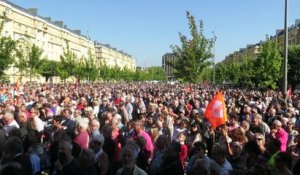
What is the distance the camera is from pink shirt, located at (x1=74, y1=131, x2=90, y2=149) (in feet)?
26.2

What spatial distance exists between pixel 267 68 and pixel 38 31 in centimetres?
6615

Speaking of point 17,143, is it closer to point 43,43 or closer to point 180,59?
point 180,59

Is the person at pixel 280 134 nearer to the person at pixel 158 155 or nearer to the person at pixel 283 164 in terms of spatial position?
the person at pixel 158 155

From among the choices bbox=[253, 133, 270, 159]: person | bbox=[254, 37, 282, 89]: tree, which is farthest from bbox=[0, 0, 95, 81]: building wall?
bbox=[253, 133, 270, 159]: person

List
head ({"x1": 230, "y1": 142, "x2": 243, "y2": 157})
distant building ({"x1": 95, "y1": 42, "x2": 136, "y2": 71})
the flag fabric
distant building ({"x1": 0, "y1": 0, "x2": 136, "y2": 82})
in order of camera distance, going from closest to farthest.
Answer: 1. head ({"x1": 230, "y1": 142, "x2": 243, "y2": 157})
2. the flag fabric
3. distant building ({"x1": 0, "y1": 0, "x2": 136, "y2": 82})
4. distant building ({"x1": 95, "y1": 42, "x2": 136, "y2": 71})

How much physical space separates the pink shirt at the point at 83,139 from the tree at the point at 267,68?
3121cm

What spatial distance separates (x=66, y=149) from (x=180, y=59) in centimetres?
2745

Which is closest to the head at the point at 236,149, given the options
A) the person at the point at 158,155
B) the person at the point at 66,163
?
the person at the point at 158,155

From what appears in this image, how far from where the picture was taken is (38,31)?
94688 mm

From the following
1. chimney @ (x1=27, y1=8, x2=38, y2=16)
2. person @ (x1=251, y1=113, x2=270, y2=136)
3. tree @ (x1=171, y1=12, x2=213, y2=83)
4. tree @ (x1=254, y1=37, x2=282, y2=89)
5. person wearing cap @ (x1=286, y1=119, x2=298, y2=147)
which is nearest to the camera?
person wearing cap @ (x1=286, y1=119, x2=298, y2=147)

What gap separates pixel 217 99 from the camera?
1141 cm

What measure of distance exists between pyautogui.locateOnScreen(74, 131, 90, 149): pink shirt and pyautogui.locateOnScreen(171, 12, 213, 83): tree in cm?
2454

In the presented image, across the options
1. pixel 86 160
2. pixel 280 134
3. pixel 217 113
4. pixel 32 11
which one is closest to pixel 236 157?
pixel 280 134

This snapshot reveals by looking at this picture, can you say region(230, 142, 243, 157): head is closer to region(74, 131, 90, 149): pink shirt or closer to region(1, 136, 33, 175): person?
region(74, 131, 90, 149): pink shirt
